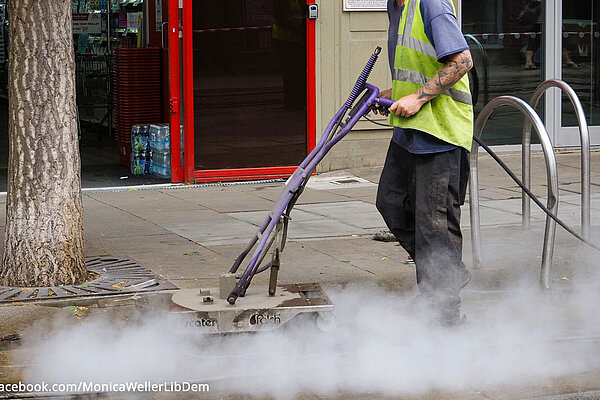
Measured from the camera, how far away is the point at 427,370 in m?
4.71

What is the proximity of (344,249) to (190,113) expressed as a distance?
350 centimetres

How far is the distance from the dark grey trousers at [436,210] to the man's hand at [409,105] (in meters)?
0.26

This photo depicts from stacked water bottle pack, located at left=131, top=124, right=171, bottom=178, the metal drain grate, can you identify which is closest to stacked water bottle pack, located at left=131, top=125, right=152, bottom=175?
stacked water bottle pack, located at left=131, top=124, right=171, bottom=178

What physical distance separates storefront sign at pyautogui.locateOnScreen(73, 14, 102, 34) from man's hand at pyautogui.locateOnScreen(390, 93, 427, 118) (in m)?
10.1

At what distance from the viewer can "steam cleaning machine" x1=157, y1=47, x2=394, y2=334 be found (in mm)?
4805

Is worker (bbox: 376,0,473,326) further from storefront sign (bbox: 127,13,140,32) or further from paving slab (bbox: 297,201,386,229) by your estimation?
storefront sign (bbox: 127,13,140,32)

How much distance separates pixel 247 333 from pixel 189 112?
560cm

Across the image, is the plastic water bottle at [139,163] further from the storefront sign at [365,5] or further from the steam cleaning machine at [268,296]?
the steam cleaning machine at [268,296]

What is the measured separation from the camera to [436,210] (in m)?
5.11

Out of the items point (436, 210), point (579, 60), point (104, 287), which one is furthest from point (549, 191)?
point (579, 60)

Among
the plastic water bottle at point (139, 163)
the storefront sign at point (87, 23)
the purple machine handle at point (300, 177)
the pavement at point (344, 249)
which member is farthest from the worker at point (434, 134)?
the storefront sign at point (87, 23)

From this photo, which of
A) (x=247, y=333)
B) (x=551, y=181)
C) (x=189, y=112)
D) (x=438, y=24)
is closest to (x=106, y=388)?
(x=247, y=333)

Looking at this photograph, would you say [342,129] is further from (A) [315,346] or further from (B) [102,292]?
(B) [102,292]

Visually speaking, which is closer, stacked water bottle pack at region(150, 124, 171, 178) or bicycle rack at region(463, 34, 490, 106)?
stacked water bottle pack at region(150, 124, 171, 178)
